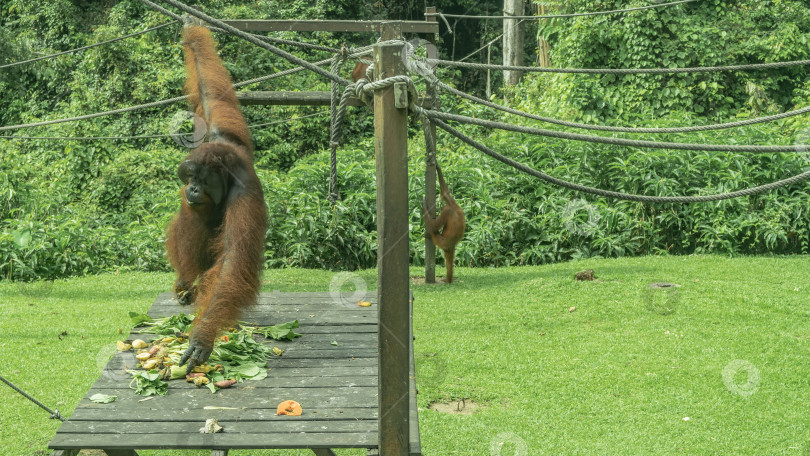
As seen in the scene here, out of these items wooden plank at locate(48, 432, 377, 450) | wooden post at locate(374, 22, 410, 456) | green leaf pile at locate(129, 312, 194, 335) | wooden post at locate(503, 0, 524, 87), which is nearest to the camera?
wooden post at locate(374, 22, 410, 456)

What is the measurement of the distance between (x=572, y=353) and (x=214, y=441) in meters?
3.28

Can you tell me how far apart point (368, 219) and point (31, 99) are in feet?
28.1

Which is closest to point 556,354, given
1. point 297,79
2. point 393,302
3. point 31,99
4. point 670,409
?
point 670,409

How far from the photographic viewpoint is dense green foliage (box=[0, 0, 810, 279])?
8109 millimetres

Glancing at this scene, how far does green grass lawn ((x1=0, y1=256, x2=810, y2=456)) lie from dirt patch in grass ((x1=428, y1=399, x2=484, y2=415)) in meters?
0.04

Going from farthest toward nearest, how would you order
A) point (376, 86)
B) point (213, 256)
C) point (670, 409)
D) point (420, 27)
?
point (420, 27) < point (670, 409) < point (213, 256) < point (376, 86)

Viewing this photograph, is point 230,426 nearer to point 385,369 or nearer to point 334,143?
point 385,369

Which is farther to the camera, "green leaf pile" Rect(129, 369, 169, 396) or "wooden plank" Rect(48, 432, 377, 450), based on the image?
"green leaf pile" Rect(129, 369, 169, 396)

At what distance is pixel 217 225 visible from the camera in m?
4.20

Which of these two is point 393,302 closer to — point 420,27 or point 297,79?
point 420,27

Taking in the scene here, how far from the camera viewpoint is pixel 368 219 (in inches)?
324

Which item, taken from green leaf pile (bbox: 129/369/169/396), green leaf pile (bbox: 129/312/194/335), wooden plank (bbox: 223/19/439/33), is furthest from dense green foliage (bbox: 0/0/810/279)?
green leaf pile (bbox: 129/369/169/396)

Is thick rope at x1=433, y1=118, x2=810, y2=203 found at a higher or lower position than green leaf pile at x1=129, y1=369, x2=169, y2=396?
higher

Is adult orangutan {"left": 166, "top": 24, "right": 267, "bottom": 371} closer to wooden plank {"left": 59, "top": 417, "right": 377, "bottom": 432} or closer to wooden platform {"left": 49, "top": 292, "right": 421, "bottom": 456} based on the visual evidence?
wooden platform {"left": 49, "top": 292, "right": 421, "bottom": 456}
